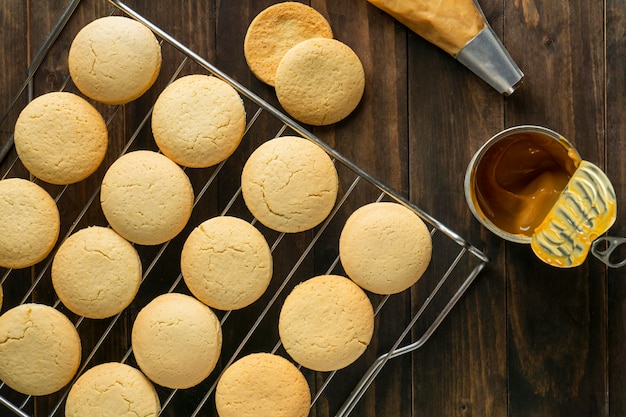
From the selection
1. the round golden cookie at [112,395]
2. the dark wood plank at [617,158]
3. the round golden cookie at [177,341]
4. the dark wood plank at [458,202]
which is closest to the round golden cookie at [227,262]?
the round golden cookie at [177,341]

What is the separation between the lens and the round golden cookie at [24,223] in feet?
3.43

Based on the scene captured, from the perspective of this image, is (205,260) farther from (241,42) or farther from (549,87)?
(549,87)

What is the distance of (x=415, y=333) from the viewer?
1.16 m

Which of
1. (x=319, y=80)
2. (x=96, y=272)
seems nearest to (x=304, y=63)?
(x=319, y=80)

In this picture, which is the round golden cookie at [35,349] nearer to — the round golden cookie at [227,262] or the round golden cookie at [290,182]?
the round golden cookie at [227,262]

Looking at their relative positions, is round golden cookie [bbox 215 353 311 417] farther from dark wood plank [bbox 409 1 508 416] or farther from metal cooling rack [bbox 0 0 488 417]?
dark wood plank [bbox 409 1 508 416]

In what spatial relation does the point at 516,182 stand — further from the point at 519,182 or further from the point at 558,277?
the point at 558,277

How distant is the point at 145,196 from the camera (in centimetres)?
103

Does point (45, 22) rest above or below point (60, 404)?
above

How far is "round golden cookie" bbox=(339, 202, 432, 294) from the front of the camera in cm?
103

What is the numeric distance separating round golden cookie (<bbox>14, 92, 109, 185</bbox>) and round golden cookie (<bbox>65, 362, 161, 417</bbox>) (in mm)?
287

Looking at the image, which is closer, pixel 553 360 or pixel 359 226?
pixel 359 226

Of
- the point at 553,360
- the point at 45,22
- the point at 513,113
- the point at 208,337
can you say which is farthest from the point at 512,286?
the point at 45,22

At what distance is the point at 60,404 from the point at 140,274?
27 cm
